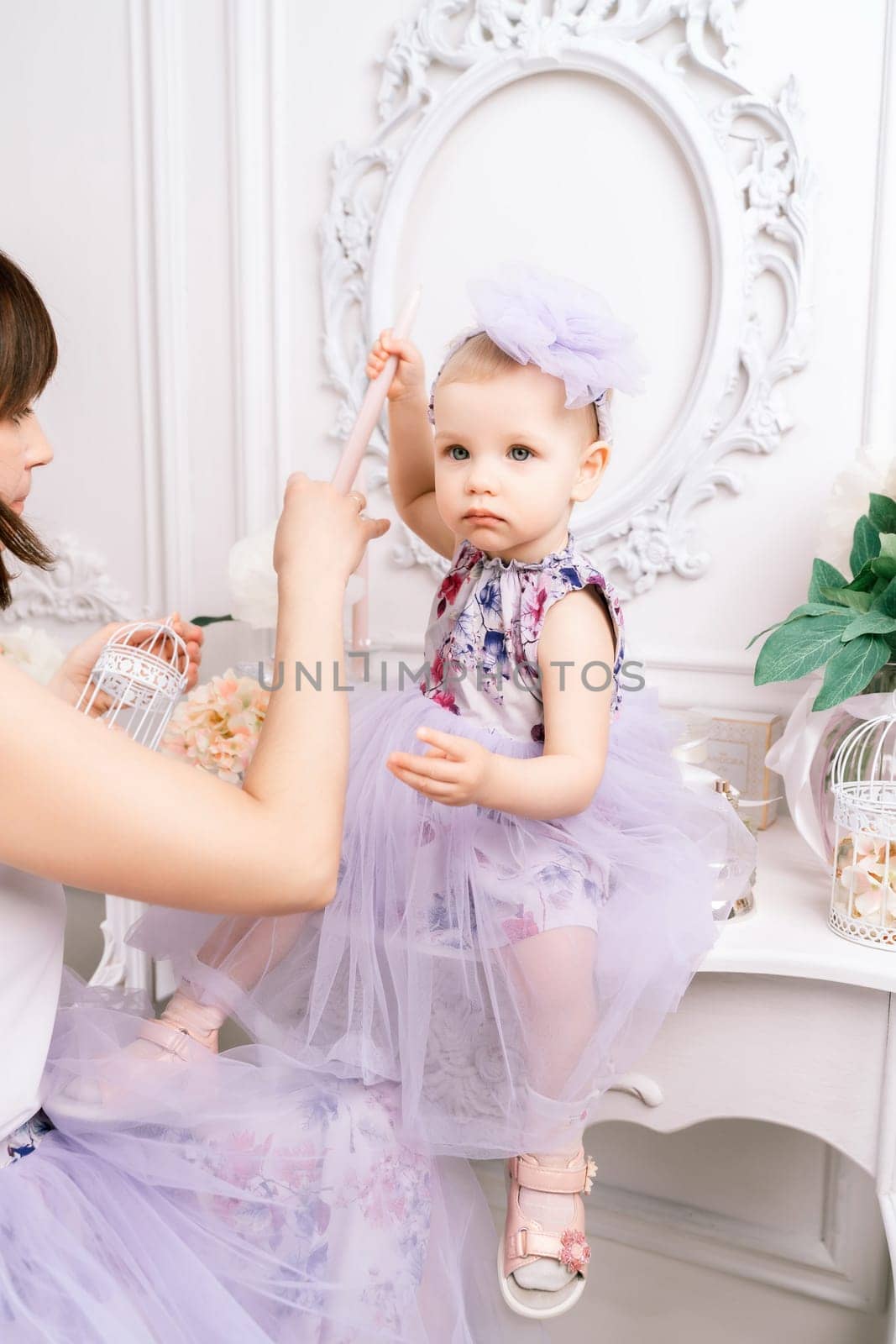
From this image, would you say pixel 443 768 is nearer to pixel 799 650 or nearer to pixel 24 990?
pixel 24 990

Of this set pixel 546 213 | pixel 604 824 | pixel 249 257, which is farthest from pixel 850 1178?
pixel 249 257

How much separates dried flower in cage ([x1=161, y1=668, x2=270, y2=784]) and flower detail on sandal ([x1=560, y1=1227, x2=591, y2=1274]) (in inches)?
25.9

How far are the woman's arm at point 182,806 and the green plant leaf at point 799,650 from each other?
1.90 feet

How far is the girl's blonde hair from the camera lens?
3.22 feet

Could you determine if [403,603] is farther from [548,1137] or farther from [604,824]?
[548,1137]

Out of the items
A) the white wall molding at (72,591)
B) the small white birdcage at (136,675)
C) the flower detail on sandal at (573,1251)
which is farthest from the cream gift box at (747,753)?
the white wall molding at (72,591)

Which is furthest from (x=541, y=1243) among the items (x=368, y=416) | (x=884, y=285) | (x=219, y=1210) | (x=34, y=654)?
(x=884, y=285)

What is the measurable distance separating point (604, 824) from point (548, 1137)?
280 mm

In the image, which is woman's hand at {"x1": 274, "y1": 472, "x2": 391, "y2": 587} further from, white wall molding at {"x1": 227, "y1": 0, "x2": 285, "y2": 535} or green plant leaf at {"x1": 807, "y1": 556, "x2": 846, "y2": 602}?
white wall molding at {"x1": 227, "y1": 0, "x2": 285, "y2": 535}

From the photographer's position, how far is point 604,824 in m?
0.99

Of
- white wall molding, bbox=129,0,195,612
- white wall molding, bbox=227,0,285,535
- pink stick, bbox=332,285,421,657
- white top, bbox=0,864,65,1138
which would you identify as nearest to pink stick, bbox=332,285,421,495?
pink stick, bbox=332,285,421,657

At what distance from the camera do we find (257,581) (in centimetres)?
144

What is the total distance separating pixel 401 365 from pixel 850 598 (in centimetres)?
58

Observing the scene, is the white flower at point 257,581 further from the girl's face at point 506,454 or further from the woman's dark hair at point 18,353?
the woman's dark hair at point 18,353
